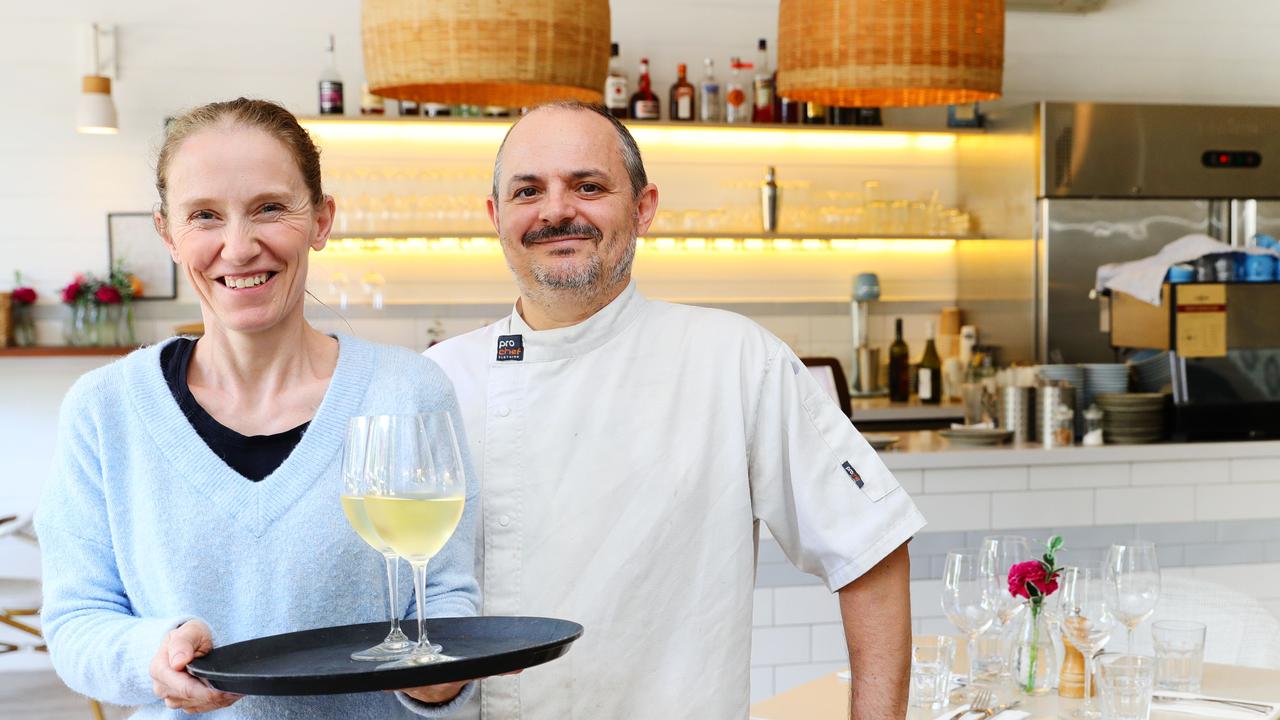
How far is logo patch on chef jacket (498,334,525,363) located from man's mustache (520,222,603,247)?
134 mm

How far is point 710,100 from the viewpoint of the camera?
6266mm

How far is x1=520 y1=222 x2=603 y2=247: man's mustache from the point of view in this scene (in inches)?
70.4

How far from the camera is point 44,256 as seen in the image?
6.01 metres

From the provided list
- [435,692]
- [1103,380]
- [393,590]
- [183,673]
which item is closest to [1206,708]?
[435,692]

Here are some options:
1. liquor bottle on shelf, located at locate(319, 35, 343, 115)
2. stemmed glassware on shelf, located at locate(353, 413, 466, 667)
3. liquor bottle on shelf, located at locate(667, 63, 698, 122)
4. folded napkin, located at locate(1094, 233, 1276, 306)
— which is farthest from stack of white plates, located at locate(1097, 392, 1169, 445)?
stemmed glassware on shelf, located at locate(353, 413, 466, 667)

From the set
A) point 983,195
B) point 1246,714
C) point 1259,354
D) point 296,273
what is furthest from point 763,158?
point 296,273

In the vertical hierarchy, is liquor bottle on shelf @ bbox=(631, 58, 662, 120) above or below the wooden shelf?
above

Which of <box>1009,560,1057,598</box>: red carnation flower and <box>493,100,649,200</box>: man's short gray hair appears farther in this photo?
<box>1009,560,1057,598</box>: red carnation flower

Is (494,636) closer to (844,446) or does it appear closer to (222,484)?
(222,484)

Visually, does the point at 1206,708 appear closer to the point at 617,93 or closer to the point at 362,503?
the point at 362,503

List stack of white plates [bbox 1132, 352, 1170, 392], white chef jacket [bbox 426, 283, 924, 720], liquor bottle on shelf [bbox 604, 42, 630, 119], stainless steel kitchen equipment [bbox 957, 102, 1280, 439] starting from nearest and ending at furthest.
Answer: white chef jacket [bbox 426, 283, 924, 720], stack of white plates [bbox 1132, 352, 1170, 392], stainless steel kitchen equipment [bbox 957, 102, 1280, 439], liquor bottle on shelf [bbox 604, 42, 630, 119]

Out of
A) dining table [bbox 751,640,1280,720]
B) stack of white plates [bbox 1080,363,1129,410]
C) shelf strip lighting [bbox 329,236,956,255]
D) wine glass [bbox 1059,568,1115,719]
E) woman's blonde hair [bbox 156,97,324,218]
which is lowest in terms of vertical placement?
dining table [bbox 751,640,1280,720]

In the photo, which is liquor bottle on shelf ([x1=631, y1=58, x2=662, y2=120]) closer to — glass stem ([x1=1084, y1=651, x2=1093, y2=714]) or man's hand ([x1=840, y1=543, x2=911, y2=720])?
glass stem ([x1=1084, y1=651, x2=1093, y2=714])

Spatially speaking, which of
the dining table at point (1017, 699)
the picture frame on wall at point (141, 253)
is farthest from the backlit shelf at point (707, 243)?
the dining table at point (1017, 699)
